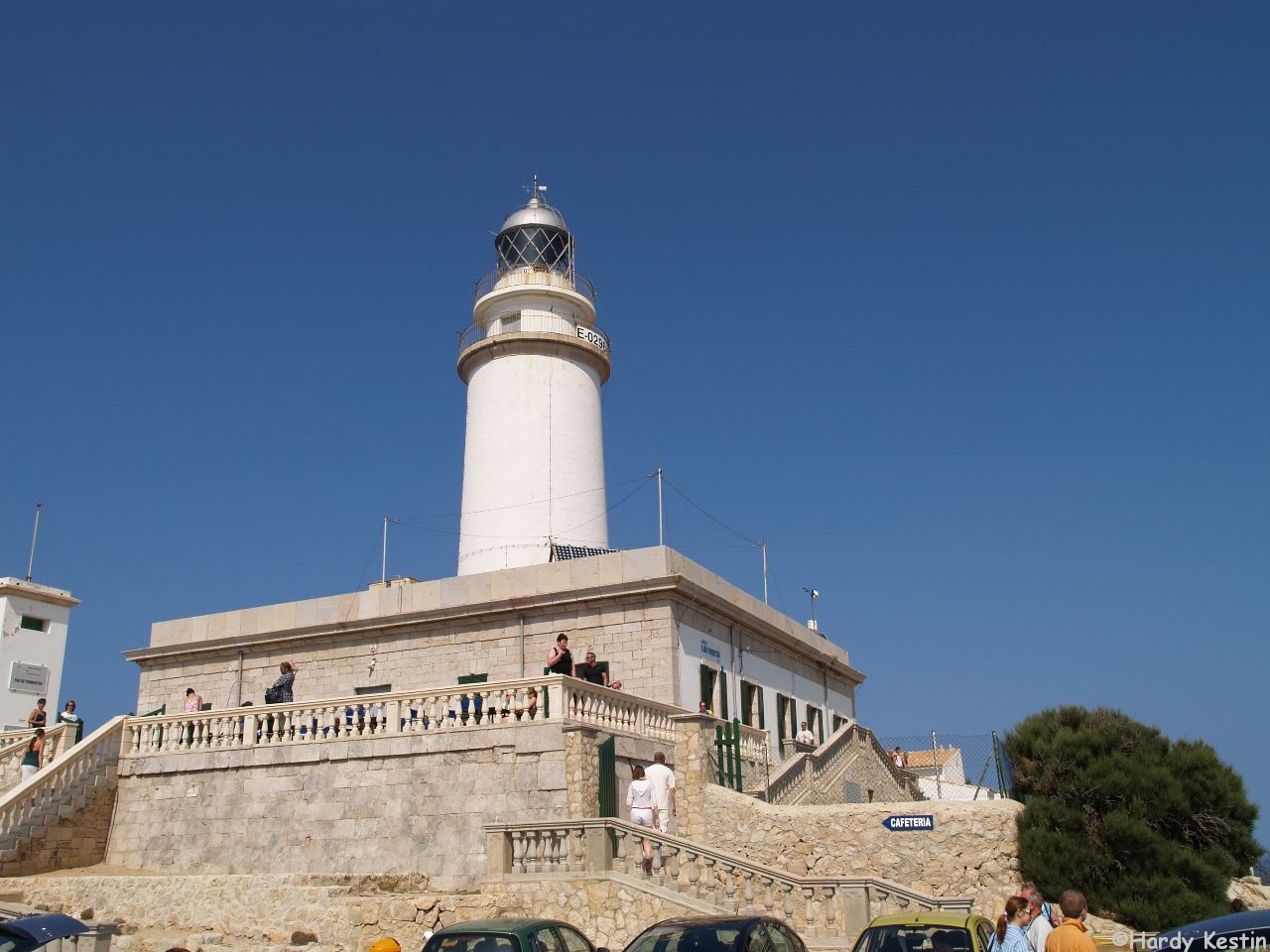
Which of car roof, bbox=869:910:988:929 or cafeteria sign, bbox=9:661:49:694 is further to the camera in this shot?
cafeteria sign, bbox=9:661:49:694

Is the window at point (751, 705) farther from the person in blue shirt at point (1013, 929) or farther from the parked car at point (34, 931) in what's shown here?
the parked car at point (34, 931)

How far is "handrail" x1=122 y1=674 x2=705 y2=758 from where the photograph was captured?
58.1ft

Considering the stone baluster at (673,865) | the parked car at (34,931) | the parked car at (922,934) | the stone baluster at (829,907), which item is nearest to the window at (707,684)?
the stone baluster at (673,865)

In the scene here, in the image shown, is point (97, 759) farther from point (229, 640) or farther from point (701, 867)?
point (701, 867)

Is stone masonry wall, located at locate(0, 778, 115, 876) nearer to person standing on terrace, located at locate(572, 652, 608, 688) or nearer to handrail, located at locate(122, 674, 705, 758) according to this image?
handrail, located at locate(122, 674, 705, 758)

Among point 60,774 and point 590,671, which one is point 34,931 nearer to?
point 60,774

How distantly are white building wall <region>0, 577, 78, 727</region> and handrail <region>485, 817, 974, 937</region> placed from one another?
25.0 m

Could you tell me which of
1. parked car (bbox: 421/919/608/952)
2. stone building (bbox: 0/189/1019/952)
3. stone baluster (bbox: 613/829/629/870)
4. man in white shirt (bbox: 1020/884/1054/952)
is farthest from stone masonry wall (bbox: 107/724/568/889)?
man in white shirt (bbox: 1020/884/1054/952)

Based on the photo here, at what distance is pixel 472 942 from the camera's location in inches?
403

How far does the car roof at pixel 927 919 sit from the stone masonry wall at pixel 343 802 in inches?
293

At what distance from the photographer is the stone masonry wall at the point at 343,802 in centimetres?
1728

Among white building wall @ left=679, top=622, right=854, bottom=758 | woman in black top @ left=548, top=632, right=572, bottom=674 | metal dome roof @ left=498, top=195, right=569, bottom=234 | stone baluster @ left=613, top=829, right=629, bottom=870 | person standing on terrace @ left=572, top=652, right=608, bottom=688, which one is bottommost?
stone baluster @ left=613, top=829, right=629, bottom=870

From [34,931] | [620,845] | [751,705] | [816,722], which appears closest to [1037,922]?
[620,845]

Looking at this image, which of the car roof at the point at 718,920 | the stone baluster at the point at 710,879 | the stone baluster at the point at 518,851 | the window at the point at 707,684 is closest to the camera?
the car roof at the point at 718,920
